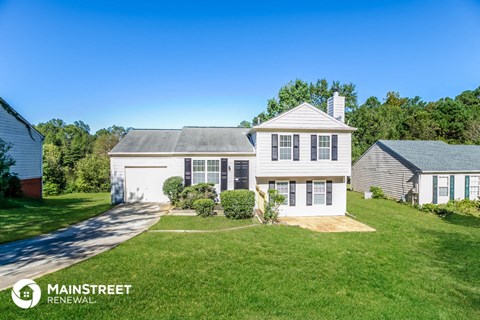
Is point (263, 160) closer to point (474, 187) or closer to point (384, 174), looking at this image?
point (384, 174)

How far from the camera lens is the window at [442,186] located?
56.4 feet

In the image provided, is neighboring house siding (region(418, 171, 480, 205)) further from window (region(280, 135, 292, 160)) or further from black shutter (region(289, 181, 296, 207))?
window (region(280, 135, 292, 160))

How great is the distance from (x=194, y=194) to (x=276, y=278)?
8099 mm

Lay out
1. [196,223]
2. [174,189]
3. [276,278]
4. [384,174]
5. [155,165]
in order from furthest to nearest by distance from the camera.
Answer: [384,174] → [155,165] → [174,189] → [196,223] → [276,278]

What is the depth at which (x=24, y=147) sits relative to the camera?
1677 cm

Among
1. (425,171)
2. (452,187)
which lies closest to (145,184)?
(425,171)

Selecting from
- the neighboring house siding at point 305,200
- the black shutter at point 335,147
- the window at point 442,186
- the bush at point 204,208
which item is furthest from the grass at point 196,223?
the window at point 442,186

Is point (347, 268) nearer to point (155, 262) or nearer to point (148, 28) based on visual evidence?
point (155, 262)

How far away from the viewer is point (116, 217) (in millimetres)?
11078

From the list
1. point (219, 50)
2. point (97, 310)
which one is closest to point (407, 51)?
point (219, 50)

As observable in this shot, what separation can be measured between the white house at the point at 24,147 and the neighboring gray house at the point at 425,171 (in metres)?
27.0

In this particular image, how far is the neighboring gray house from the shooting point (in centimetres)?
1702

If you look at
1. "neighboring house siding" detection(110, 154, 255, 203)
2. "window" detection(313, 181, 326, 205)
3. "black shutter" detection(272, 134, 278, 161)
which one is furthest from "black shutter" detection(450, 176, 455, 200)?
"neighboring house siding" detection(110, 154, 255, 203)

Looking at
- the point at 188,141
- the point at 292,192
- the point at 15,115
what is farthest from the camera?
the point at 15,115
